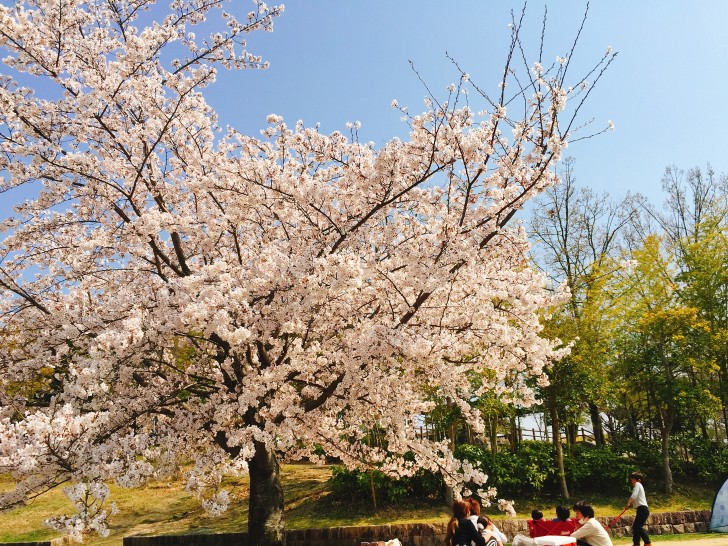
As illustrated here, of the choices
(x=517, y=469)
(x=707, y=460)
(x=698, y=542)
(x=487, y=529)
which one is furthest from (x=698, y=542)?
(x=707, y=460)

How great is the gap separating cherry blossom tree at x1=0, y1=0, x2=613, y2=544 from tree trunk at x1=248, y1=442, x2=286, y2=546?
0.03m

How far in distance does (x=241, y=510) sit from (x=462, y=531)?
11.1 metres

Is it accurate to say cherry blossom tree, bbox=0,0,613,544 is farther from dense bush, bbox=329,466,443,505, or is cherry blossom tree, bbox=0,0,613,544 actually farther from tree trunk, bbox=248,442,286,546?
dense bush, bbox=329,466,443,505

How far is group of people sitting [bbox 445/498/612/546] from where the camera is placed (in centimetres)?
581

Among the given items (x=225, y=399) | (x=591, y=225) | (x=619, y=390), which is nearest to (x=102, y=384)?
(x=225, y=399)

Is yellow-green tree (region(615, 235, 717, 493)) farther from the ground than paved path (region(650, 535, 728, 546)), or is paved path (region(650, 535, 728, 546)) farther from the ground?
yellow-green tree (region(615, 235, 717, 493))

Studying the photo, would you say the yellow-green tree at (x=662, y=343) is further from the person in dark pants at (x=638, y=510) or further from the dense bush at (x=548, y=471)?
the person in dark pants at (x=638, y=510)

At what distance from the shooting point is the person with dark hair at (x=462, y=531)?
5781 mm

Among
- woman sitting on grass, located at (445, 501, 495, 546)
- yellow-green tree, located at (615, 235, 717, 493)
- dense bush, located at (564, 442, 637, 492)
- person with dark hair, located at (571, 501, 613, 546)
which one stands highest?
yellow-green tree, located at (615, 235, 717, 493)

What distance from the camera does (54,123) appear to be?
8.55m

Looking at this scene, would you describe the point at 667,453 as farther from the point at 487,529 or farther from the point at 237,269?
the point at 237,269

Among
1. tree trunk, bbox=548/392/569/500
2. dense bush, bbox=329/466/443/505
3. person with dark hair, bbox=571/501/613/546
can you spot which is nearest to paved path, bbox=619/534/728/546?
tree trunk, bbox=548/392/569/500

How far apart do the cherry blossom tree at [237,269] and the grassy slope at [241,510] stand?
453 cm

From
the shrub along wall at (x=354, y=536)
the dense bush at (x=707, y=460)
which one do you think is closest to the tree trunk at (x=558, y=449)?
the shrub along wall at (x=354, y=536)
